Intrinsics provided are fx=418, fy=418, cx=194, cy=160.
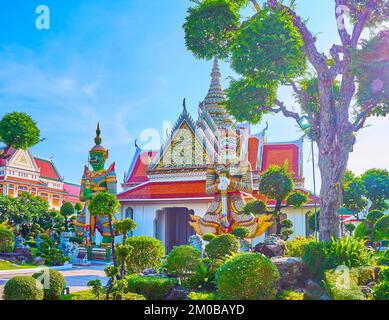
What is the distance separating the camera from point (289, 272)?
28.6 ft

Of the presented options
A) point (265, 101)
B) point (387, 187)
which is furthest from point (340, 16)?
point (387, 187)

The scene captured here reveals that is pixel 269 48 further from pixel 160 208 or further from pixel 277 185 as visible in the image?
pixel 160 208

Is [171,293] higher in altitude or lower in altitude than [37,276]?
lower

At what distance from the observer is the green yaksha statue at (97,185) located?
20312mm

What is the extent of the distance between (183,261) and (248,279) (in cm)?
313

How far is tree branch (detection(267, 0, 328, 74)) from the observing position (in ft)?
37.4

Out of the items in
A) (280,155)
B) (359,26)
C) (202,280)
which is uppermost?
(359,26)

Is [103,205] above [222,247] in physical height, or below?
above

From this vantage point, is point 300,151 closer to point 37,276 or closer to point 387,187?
point 387,187

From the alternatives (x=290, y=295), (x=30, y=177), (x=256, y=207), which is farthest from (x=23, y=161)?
(x=290, y=295)

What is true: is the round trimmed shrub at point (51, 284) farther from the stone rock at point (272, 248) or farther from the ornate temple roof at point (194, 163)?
the ornate temple roof at point (194, 163)

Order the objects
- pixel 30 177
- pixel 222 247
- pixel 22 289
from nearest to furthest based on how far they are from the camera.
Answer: pixel 22 289, pixel 222 247, pixel 30 177
